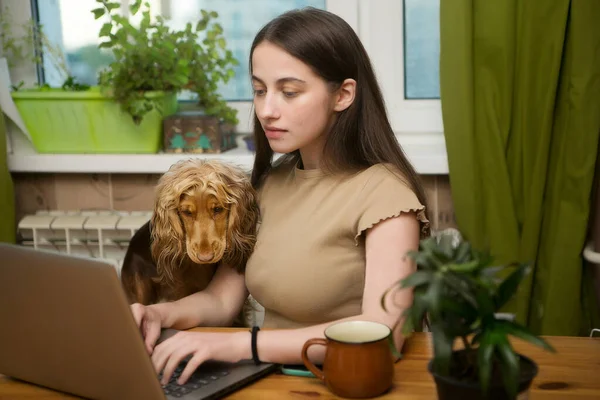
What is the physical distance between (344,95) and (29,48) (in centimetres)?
153

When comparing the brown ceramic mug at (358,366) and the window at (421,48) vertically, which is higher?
the window at (421,48)

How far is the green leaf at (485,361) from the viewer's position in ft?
2.50

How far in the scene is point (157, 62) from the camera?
7.37ft

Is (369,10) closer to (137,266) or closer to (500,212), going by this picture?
(500,212)

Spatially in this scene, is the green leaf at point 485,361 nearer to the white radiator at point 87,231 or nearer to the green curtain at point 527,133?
the green curtain at point 527,133

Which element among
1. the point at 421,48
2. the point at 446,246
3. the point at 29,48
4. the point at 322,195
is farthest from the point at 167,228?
the point at 29,48

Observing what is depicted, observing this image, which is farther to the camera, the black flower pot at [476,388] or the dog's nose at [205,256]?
the dog's nose at [205,256]

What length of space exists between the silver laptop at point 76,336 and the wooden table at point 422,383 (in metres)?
0.02

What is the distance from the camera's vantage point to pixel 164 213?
133cm

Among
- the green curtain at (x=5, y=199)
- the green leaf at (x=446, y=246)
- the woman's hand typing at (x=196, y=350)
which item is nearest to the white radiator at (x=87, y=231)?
the green curtain at (x=5, y=199)

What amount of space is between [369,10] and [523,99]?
576 mm

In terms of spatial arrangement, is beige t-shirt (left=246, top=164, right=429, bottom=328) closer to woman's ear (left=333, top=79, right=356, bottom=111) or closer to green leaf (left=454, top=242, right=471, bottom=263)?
woman's ear (left=333, top=79, right=356, bottom=111)

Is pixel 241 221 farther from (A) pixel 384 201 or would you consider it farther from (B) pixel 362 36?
(B) pixel 362 36

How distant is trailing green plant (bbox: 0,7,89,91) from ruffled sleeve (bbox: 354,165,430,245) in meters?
1.36
